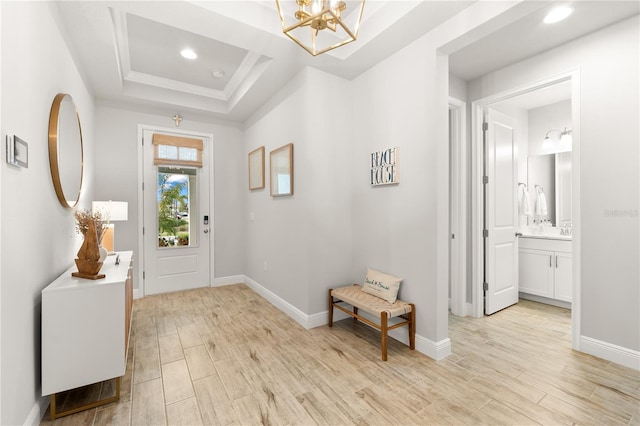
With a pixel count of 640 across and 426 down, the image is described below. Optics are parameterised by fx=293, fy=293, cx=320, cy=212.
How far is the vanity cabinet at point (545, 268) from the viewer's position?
352 cm

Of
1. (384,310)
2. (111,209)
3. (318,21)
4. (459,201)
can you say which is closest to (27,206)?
(111,209)

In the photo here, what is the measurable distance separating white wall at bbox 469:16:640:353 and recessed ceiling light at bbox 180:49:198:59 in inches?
144

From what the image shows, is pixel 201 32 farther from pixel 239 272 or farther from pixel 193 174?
pixel 239 272

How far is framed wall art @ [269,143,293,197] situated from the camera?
327 centimetres

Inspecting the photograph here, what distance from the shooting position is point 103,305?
178cm

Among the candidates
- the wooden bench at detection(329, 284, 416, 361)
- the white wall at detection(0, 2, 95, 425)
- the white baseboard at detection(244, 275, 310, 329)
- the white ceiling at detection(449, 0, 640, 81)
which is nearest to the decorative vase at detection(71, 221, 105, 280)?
the white wall at detection(0, 2, 95, 425)

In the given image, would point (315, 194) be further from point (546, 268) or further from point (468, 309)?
point (546, 268)

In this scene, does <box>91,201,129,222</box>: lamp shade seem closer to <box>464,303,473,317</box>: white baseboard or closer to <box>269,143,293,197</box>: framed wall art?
Answer: <box>269,143,293,197</box>: framed wall art

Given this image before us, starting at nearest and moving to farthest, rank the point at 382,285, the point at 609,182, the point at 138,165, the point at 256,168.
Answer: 1. the point at 609,182
2. the point at 382,285
3. the point at 138,165
4. the point at 256,168

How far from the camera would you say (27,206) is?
5.18 feet

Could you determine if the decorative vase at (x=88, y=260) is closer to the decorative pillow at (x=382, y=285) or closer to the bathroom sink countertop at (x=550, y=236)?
the decorative pillow at (x=382, y=285)

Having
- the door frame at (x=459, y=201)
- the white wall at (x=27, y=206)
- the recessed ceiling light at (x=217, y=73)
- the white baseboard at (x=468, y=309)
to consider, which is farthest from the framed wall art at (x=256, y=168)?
the white baseboard at (x=468, y=309)

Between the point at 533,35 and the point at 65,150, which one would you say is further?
the point at 533,35

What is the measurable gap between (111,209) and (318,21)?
2.76m
